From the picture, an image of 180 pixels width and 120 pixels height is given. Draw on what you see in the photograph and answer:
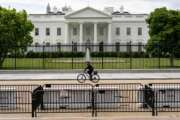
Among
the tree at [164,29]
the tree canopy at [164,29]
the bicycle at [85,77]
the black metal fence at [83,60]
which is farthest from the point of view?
the tree canopy at [164,29]

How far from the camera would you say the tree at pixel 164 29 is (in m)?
43.7

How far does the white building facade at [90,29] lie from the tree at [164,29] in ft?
194

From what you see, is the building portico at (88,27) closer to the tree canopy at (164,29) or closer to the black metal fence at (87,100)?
the tree canopy at (164,29)

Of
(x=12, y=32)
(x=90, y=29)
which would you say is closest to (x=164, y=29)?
(x=12, y=32)

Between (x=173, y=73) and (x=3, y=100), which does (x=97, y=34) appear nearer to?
(x=173, y=73)

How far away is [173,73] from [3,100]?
70.9 ft

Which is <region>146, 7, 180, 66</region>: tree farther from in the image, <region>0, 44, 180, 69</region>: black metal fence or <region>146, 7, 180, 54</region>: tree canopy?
<region>0, 44, 180, 69</region>: black metal fence

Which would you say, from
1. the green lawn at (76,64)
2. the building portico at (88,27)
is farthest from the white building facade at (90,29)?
the green lawn at (76,64)

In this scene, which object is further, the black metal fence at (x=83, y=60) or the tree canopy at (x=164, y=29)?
the tree canopy at (x=164, y=29)

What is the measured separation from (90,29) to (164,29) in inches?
2515

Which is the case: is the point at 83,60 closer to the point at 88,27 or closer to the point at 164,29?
the point at 164,29

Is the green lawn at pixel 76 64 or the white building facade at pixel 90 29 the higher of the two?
the white building facade at pixel 90 29

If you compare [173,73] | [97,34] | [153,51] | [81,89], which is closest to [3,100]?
[81,89]

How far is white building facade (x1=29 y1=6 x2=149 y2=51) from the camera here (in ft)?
352
